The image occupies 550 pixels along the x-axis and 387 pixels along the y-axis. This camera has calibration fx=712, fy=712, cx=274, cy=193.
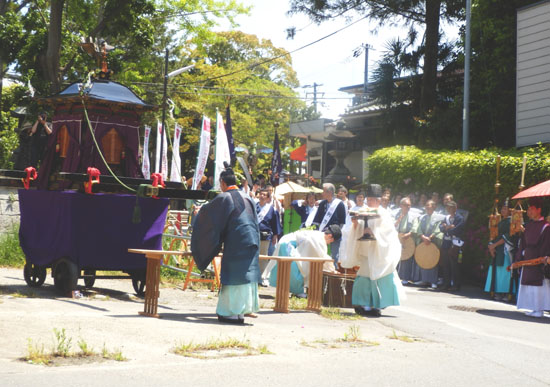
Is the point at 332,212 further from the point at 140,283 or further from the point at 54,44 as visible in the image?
the point at 54,44

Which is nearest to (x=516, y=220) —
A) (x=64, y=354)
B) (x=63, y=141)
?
(x=63, y=141)

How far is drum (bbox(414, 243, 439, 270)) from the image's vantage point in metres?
15.7

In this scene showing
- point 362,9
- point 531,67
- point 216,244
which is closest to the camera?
point 216,244

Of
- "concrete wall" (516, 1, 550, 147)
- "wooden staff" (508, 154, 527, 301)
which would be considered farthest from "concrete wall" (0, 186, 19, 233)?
"concrete wall" (516, 1, 550, 147)

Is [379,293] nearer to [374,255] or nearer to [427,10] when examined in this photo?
[374,255]

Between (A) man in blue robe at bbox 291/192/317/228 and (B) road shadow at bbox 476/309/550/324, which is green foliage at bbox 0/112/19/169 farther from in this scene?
(B) road shadow at bbox 476/309/550/324

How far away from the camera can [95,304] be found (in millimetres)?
9938

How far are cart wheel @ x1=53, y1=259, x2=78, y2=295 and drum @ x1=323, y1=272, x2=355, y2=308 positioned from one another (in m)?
3.95

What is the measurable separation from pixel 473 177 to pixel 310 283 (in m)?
6.72

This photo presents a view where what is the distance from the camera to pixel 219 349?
7.03 meters

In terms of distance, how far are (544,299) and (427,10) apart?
13.4 meters

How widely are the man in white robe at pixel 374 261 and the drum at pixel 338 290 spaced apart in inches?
24.8

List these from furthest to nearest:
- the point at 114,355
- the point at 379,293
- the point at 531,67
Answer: the point at 531,67 → the point at 379,293 → the point at 114,355

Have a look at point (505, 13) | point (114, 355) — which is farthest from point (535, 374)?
point (505, 13)
